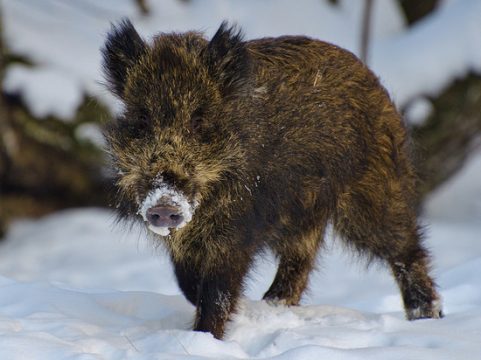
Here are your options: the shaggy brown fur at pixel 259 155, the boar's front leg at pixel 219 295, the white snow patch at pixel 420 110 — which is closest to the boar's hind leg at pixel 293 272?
the shaggy brown fur at pixel 259 155

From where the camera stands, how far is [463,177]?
14.4m

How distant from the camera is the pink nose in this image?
4234mm

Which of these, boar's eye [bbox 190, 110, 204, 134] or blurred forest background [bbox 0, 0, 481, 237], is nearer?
boar's eye [bbox 190, 110, 204, 134]

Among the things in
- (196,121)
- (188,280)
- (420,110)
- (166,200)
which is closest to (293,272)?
(188,280)

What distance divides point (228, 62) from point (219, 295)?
3.64 ft

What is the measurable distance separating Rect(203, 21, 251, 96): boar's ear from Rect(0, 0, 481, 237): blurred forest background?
19.1 feet

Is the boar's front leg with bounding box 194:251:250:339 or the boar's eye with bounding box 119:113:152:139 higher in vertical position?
the boar's eye with bounding box 119:113:152:139

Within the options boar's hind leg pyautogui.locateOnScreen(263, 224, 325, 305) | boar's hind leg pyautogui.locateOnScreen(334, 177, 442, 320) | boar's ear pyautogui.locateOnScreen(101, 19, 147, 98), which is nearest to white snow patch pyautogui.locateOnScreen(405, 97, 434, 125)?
boar's hind leg pyautogui.locateOnScreen(334, 177, 442, 320)

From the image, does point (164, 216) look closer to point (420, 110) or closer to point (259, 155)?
point (259, 155)

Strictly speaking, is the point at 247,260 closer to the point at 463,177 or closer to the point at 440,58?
the point at 440,58

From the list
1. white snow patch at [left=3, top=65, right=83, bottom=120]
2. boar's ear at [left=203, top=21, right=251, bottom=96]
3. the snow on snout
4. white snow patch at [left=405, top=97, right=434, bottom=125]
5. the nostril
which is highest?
boar's ear at [left=203, top=21, right=251, bottom=96]

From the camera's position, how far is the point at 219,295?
4805 millimetres

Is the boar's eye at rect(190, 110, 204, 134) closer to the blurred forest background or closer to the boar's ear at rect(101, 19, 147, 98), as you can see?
the boar's ear at rect(101, 19, 147, 98)

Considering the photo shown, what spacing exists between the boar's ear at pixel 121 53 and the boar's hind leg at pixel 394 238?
54.4 inches
